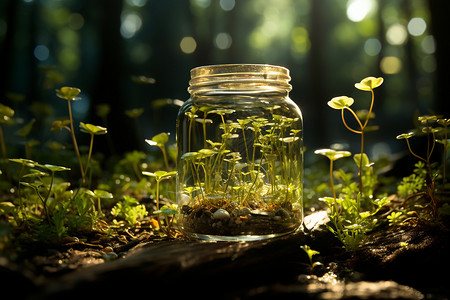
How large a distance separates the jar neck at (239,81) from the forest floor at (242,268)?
2.88 ft

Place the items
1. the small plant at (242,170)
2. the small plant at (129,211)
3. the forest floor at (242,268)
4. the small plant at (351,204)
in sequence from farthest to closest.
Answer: the small plant at (129,211)
the small plant at (242,170)
the small plant at (351,204)
the forest floor at (242,268)

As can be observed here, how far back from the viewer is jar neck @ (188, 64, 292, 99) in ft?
6.56

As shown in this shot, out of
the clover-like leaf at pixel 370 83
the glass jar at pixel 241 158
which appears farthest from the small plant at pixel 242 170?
the clover-like leaf at pixel 370 83

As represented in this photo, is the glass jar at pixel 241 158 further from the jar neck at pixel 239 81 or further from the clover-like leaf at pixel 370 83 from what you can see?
the clover-like leaf at pixel 370 83

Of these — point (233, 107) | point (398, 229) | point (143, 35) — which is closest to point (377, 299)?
point (398, 229)

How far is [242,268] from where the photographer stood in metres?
1.51

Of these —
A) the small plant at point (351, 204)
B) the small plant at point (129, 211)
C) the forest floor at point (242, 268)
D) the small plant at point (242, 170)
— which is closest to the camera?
the forest floor at point (242, 268)

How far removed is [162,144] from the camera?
223 cm

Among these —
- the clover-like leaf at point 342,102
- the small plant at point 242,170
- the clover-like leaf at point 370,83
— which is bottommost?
the small plant at point 242,170

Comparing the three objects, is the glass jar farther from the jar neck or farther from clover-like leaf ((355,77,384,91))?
clover-like leaf ((355,77,384,91))

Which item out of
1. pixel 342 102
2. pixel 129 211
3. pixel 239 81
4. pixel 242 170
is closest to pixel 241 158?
pixel 242 170

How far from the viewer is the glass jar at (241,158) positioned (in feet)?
6.33

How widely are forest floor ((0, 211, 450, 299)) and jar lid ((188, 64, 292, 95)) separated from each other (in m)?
0.89

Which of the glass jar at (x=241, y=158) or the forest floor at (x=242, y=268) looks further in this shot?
the glass jar at (x=241, y=158)
